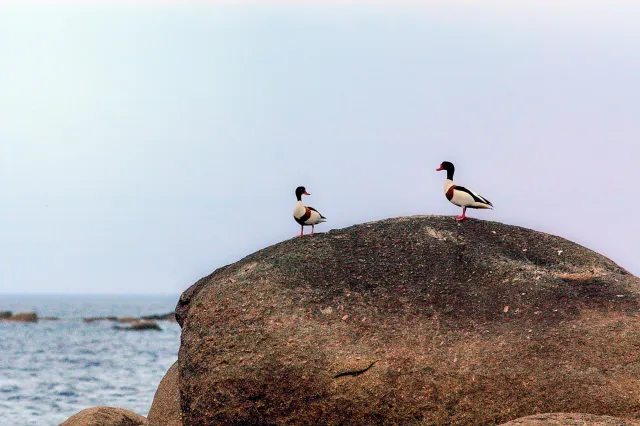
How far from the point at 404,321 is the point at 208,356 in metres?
2.69

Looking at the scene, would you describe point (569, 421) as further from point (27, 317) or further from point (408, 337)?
point (27, 317)

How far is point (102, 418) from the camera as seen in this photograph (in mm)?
15453

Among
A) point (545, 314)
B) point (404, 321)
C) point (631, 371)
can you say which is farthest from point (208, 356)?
point (631, 371)

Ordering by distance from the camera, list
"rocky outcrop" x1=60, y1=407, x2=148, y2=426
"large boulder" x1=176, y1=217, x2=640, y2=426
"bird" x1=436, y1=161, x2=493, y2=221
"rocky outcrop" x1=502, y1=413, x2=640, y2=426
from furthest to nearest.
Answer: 1. "rocky outcrop" x1=60, y1=407, x2=148, y2=426
2. "bird" x1=436, y1=161, x2=493, y2=221
3. "large boulder" x1=176, y1=217, x2=640, y2=426
4. "rocky outcrop" x1=502, y1=413, x2=640, y2=426

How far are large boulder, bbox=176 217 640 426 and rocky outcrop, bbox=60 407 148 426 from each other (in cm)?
509

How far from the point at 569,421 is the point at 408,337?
2446mm

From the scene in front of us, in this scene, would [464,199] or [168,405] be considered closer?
[464,199]

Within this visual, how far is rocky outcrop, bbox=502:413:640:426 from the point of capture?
8.40m

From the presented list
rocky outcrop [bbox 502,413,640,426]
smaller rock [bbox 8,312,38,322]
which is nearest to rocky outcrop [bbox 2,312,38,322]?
smaller rock [bbox 8,312,38,322]

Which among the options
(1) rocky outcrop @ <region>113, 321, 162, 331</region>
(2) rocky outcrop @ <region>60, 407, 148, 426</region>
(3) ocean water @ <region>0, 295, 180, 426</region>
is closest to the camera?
(2) rocky outcrop @ <region>60, 407, 148, 426</region>

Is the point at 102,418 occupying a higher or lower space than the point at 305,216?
lower

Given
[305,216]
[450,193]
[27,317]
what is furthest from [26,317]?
[450,193]

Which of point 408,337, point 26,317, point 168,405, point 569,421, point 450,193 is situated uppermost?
point 450,193

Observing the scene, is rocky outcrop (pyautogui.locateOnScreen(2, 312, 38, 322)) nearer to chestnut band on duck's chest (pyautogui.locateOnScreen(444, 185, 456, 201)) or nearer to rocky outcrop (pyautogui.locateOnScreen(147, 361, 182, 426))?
rocky outcrop (pyautogui.locateOnScreen(147, 361, 182, 426))
